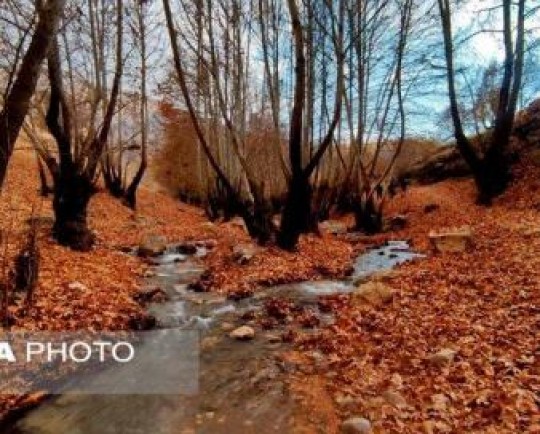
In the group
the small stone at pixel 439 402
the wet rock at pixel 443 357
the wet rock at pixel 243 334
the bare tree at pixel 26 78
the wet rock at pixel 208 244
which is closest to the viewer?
the small stone at pixel 439 402

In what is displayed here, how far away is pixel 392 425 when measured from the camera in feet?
14.9

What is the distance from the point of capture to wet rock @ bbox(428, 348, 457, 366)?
550 cm

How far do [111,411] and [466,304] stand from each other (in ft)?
15.6

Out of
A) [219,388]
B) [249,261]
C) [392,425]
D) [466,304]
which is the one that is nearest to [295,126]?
[249,261]

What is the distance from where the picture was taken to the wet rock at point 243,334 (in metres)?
6.92

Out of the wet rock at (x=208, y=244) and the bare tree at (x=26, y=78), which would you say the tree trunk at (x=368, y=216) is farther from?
the bare tree at (x=26, y=78)

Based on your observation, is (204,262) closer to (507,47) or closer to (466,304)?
(466,304)

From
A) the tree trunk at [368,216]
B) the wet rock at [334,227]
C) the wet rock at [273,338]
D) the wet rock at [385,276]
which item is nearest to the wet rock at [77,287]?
the wet rock at [273,338]

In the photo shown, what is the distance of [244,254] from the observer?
11.7m

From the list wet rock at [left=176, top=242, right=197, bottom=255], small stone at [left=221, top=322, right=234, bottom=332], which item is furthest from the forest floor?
small stone at [left=221, top=322, right=234, bottom=332]

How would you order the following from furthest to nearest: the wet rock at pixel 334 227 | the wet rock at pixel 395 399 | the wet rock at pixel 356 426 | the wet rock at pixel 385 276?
the wet rock at pixel 334 227 < the wet rock at pixel 385 276 < the wet rock at pixel 395 399 < the wet rock at pixel 356 426

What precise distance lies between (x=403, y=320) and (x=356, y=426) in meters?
2.71

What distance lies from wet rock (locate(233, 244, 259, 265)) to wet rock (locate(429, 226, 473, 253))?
4040 millimetres

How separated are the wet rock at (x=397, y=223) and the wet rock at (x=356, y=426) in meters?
14.4
